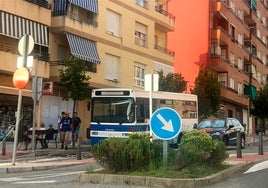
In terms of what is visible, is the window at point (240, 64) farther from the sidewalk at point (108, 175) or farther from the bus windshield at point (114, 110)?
the sidewalk at point (108, 175)

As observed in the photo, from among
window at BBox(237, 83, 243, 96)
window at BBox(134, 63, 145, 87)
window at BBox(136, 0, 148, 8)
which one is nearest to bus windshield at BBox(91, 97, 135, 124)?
window at BBox(134, 63, 145, 87)

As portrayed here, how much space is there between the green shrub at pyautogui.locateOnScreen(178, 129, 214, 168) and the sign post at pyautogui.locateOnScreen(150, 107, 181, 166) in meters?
0.41

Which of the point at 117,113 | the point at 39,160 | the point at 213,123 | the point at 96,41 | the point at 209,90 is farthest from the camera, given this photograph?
the point at 209,90

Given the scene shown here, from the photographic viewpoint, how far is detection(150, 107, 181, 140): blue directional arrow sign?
452 inches

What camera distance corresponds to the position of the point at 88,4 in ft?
106

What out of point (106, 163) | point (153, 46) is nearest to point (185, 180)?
point (106, 163)

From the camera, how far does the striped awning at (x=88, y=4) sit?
31.2 metres

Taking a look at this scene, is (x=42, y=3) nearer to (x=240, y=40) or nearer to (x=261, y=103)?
(x=261, y=103)

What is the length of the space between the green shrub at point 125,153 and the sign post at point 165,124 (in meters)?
0.42

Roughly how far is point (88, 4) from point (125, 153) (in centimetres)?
2228

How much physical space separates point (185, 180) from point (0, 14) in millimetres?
18476

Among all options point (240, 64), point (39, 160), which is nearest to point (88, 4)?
point (39, 160)

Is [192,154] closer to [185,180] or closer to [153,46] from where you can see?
[185,180]

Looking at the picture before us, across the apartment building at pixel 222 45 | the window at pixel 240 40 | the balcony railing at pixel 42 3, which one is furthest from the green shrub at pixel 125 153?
the window at pixel 240 40
